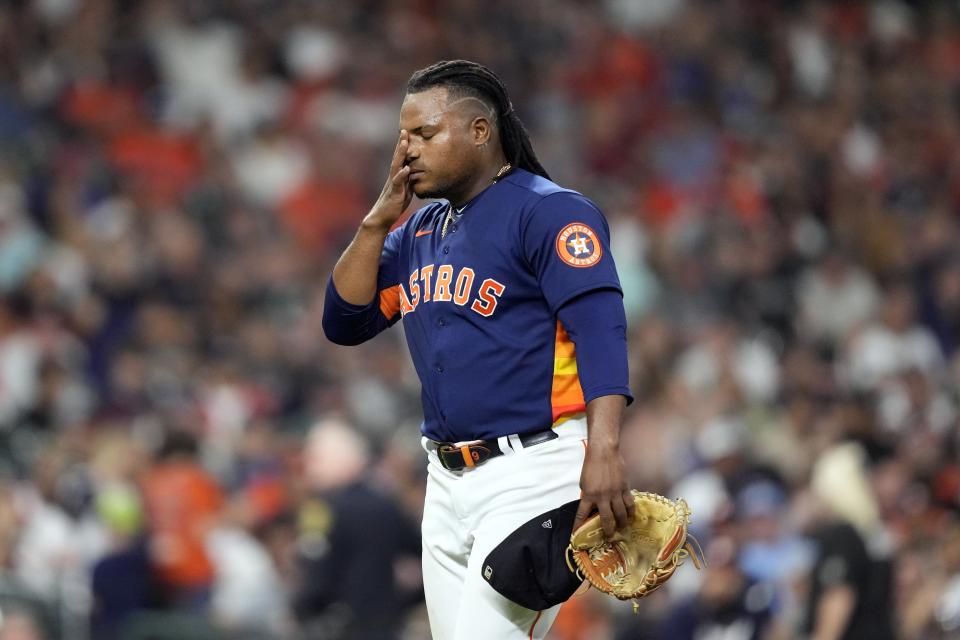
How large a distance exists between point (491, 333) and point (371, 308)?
1.50 feet

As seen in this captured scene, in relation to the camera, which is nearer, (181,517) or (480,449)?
(480,449)

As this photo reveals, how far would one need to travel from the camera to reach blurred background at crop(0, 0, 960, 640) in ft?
24.5

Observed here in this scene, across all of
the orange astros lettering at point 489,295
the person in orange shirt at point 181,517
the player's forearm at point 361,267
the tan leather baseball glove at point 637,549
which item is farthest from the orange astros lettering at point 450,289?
the person in orange shirt at point 181,517

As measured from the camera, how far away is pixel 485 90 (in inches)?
147

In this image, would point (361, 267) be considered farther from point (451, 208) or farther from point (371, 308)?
point (451, 208)

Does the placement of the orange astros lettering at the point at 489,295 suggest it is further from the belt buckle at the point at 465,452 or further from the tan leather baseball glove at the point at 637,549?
the tan leather baseball glove at the point at 637,549

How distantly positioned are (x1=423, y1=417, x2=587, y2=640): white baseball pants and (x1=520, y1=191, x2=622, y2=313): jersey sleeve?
34 centimetres

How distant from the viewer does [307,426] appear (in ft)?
33.2

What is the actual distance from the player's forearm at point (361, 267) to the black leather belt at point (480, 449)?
0.47 metres

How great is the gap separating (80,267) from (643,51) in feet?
19.5

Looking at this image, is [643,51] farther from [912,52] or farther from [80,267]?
[80,267]

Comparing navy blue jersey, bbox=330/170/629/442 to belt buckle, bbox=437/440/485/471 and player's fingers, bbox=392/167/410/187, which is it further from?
player's fingers, bbox=392/167/410/187

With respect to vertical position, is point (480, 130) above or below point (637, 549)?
above

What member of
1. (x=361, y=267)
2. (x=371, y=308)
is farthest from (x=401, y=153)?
(x=371, y=308)
